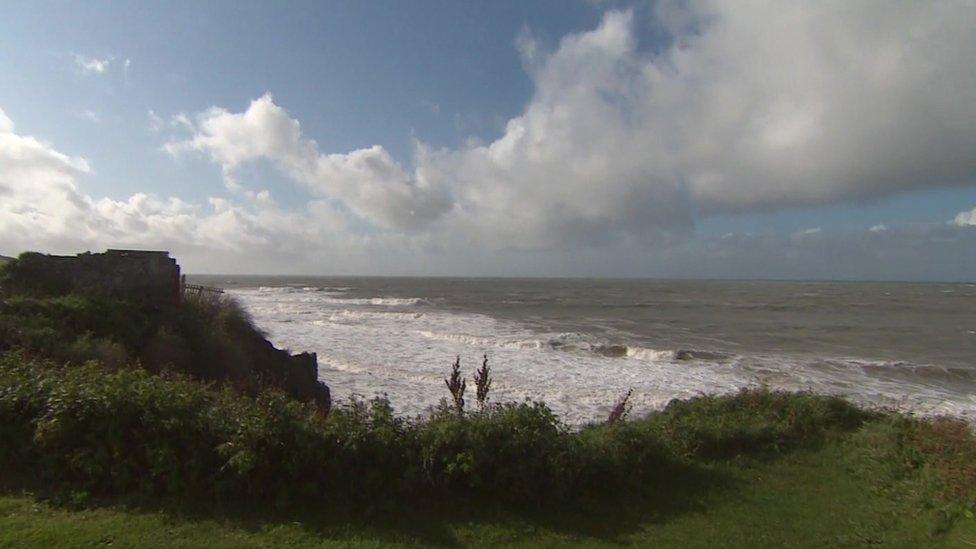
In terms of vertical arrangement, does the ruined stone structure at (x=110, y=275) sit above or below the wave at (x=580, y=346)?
above

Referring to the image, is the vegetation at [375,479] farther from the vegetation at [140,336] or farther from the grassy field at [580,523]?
the vegetation at [140,336]

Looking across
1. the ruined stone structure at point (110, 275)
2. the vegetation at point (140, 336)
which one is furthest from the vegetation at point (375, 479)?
the ruined stone structure at point (110, 275)

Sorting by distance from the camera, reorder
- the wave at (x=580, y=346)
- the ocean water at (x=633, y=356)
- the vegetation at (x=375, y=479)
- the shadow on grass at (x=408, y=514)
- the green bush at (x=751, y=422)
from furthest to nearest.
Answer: the wave at (x=580, y=346) → the ocean water at (x=633, y=356) → the green bush at (x=751, y=422) → the vegetation at (x=375, y=479) → the shadow on grass at (x=408, y=514)

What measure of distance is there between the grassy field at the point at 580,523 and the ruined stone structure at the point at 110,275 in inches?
408

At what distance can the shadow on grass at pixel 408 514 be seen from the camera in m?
5.74

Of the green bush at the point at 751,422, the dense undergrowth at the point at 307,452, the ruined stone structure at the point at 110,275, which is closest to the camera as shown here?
the dense undergrowth at the point at 307,452

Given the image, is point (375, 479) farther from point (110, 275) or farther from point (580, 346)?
point (580, 346)

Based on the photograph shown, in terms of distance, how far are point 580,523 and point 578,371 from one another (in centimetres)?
1561

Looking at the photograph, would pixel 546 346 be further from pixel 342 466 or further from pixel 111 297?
pixel 342 466

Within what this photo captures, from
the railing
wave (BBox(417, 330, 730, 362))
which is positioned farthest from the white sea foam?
the railing

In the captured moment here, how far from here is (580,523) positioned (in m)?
6.39

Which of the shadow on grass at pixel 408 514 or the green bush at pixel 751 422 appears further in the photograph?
the green bush at pixel 751 422

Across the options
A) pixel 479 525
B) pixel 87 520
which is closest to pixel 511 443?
pixel 479 525

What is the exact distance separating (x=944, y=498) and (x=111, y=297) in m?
17.1
